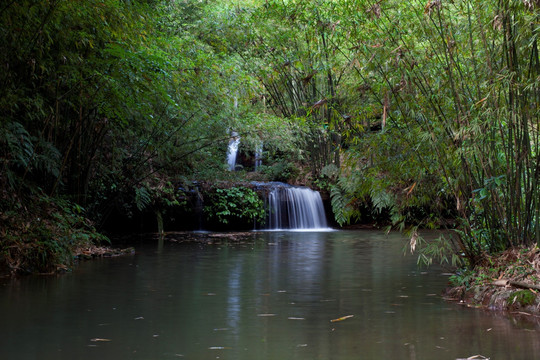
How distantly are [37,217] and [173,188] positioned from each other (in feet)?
22.5

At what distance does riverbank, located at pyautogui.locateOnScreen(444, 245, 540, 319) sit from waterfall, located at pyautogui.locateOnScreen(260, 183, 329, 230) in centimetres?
1192

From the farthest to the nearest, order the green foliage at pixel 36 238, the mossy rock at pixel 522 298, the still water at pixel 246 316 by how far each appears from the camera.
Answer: the green foliage at pixel 36 238, the mossy rock at pixel 522 298, the still water at pixel 246 316

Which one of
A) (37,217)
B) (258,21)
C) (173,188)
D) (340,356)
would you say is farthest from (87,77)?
(258,21)

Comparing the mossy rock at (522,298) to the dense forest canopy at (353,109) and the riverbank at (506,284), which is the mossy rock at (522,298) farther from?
the dense forest canopy at (353,109)

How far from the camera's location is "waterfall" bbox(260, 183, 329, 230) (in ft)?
56.7

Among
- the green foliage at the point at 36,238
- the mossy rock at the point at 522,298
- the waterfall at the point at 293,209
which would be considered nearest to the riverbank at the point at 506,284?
the mossy rock at the point at 522,298

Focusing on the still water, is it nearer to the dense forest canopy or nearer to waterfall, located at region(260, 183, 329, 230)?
the dense forest canopy

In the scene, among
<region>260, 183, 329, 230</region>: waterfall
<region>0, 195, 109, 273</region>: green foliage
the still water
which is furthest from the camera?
<region>260, 183, 329, 230</region>: waterfall

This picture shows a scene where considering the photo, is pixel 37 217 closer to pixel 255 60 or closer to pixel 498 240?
pixel 498 240

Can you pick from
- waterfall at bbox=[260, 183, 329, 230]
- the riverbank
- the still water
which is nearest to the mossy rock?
the riverbank

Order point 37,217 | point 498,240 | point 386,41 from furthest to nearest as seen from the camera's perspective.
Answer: point 37,217 < point 386,41 < point 498,240

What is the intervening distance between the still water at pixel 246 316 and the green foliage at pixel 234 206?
7371 millimetres

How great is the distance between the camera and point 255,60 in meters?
16.2

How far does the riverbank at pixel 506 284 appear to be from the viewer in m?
4.71
